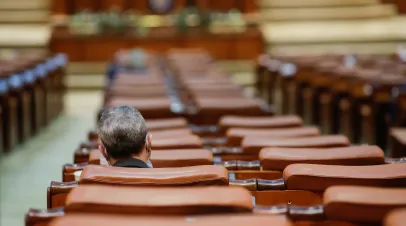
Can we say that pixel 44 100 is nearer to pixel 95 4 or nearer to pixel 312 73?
pixel 312 73

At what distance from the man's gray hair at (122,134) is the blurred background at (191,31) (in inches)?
227

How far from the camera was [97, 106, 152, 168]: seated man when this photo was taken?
2070 millimetres

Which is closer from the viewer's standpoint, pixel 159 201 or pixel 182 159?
pixel 159 201

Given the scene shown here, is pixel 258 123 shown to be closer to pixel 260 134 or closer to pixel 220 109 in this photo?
pixel 260 134

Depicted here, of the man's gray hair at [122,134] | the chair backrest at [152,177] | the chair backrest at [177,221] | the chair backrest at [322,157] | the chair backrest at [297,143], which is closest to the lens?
the chair backrest at [177,221]

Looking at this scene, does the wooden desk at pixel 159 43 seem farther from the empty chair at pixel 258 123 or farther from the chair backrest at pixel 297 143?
the chair backrest at pixel 297 143

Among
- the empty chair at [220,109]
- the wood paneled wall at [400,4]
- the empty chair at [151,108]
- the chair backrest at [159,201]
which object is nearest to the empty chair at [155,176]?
the chair backrest at [159,201]

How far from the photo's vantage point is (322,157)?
2.33 m

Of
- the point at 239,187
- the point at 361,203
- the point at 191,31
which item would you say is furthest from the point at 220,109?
the point at 191,31

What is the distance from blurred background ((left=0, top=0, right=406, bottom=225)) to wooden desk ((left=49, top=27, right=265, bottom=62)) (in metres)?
0.02

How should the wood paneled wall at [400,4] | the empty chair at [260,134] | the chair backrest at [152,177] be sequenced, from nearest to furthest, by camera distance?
the chair backrest at [152,177]
the empty chair at [260,134]
the wood paneled wall at [400,4]

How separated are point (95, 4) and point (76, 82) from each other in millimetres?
3099

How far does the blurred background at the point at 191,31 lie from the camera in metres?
10.9

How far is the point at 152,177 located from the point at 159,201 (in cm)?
28
